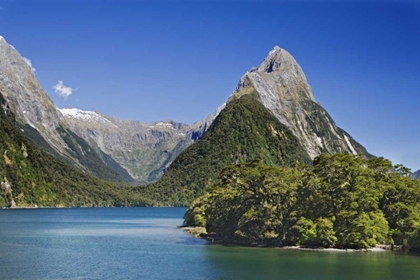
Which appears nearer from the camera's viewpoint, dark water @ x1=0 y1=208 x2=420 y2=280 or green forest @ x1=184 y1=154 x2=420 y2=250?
dark water @ x1=0 y1=208 x2=420 y2=280

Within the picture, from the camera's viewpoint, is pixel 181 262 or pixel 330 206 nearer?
pixel 181 262

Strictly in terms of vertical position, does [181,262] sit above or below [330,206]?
below

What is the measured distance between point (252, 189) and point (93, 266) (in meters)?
46.4

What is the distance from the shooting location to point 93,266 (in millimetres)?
78812

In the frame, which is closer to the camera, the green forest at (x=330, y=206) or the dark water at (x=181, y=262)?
the dark water at (x=181, y=262)

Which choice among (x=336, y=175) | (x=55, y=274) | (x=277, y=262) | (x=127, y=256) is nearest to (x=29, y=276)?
(x=55, y=274)

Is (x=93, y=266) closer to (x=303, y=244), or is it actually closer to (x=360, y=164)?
(x=303, y=244)

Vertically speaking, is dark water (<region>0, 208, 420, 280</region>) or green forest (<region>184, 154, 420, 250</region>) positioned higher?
green forest (<region>184, 154, 420, 250</region>)

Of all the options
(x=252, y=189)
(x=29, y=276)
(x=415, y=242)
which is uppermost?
(x=252, y=189)

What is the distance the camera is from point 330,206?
4119 inches

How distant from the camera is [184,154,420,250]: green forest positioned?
9994cm

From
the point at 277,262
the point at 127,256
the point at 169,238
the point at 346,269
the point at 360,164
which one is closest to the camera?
the point at 346,269

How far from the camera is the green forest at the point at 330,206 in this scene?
9994 centimetres

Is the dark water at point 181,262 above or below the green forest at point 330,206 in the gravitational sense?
below
